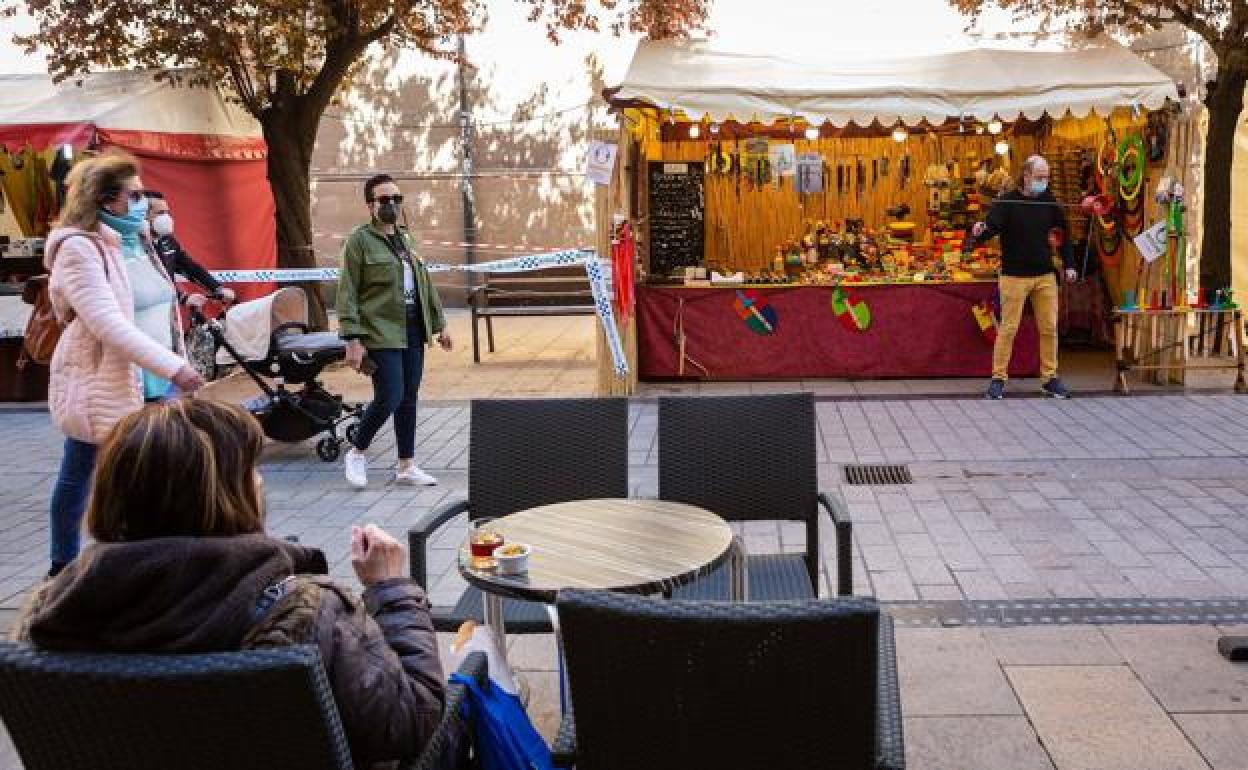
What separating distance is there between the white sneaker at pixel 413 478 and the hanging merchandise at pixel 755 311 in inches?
157

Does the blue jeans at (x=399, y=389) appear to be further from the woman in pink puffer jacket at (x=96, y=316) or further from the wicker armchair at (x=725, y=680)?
the wicker armchair at (x=725, y=680)

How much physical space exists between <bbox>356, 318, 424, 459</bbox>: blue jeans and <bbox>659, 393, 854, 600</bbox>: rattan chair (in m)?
2.81

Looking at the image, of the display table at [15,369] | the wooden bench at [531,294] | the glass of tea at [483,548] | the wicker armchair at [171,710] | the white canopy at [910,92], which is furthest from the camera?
the wooden bench at [531,294]

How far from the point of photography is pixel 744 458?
418 cm

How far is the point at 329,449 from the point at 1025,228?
542 cm

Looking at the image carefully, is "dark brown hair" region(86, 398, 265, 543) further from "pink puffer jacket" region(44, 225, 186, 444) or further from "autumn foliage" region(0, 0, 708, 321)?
"autumn foliage" region(0, 0, 708, 321)

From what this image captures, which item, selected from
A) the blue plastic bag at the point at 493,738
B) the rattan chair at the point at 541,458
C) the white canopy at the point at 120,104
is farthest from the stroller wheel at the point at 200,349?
the blue plastic bag at the point at 493,738

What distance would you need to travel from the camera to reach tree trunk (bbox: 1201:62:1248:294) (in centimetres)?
995

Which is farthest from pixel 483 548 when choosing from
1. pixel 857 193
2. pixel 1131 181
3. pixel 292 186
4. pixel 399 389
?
pixel 857 193

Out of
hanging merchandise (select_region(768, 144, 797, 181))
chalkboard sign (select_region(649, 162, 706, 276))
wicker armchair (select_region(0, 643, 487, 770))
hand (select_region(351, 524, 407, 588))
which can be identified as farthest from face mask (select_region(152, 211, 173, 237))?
wicker armchair (select_region(0, 643, 487, 770))

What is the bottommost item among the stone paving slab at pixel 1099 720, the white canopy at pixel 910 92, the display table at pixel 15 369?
the stone paving slab at pixel 1099 720

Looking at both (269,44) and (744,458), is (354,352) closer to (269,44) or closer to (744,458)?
(744,458)

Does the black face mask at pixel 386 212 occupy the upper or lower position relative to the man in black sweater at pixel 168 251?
upper

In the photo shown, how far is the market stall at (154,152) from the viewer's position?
1021cm
